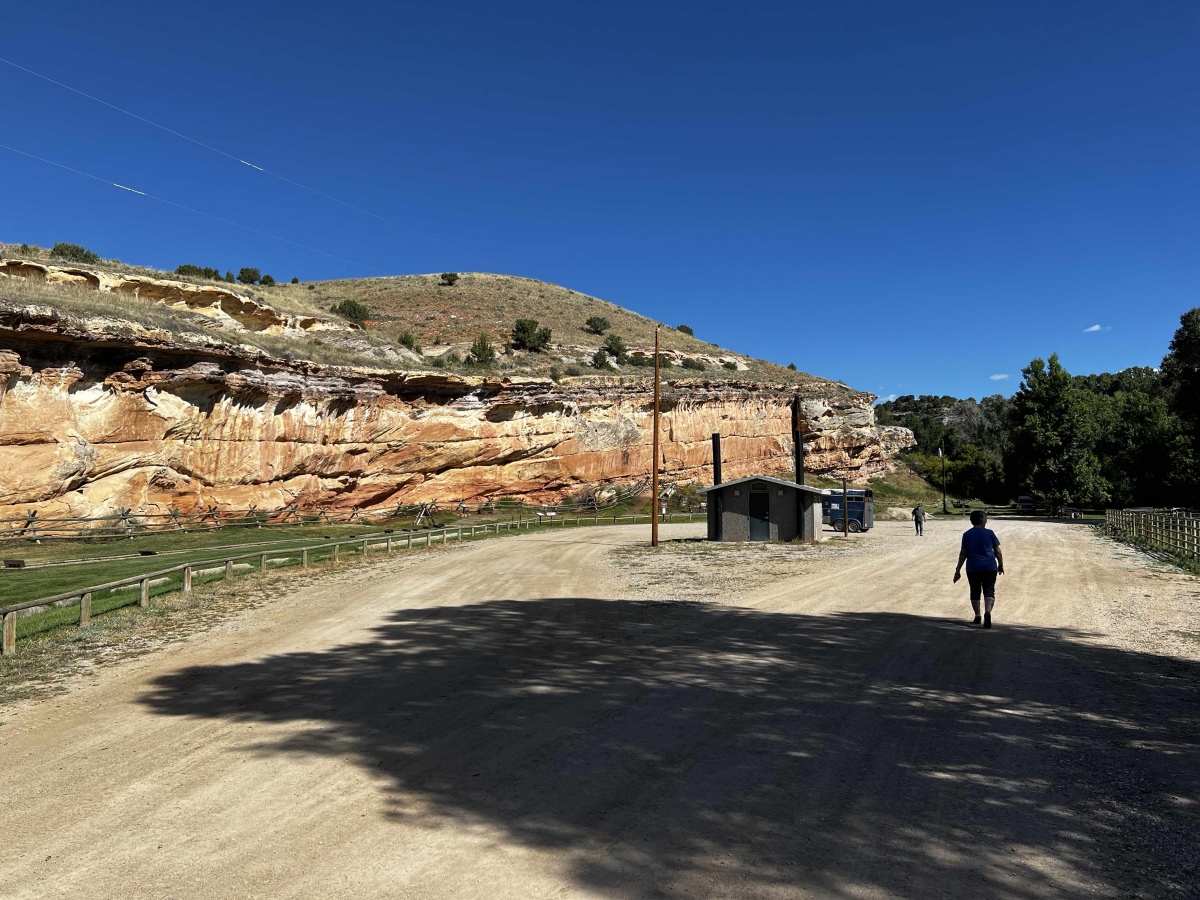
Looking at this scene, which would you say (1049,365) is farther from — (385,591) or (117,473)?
(117,473)

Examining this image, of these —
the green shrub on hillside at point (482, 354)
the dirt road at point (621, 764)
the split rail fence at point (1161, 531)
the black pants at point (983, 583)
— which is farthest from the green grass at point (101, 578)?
the green shrub on hillside at point (482, 354)

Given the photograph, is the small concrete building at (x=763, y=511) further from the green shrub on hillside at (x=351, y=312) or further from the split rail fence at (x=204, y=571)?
the green shrub on hillside at (x=351, y=312)

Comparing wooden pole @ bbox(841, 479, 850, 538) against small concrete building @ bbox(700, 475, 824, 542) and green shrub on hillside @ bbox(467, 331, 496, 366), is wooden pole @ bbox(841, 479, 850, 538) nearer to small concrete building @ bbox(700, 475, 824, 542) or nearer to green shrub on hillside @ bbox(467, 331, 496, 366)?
small concrete building @ bbox(700, 475, 824, 542)

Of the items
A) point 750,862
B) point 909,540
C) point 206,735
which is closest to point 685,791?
point 750,862

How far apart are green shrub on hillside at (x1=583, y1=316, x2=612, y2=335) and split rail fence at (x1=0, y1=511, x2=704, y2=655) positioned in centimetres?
4479

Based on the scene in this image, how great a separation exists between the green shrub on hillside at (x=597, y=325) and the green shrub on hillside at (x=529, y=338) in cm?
1479

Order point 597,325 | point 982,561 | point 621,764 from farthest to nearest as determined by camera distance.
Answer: point 597,325 → point 982,561 → point 621,764

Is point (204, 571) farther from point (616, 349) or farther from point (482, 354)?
point (616, 349)

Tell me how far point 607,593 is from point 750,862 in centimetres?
1114

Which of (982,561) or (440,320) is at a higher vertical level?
(440,320)

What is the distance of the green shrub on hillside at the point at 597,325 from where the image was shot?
8233cm

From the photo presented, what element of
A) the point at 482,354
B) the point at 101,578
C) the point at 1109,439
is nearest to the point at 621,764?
the point at 101,578

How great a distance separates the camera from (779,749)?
18.5 ft

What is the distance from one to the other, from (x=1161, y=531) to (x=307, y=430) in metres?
41.4
